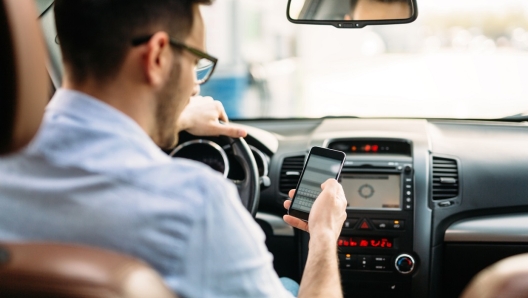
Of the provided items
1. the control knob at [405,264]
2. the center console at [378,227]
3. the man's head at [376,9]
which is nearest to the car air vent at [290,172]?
the center console at [378,227]

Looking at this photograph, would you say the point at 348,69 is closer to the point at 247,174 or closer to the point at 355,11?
the point at 355,11

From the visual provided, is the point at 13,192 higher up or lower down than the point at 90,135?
lower down

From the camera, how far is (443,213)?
3727 millimetres

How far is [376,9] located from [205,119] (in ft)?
2.96

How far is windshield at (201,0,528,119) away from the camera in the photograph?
1204 centimetres

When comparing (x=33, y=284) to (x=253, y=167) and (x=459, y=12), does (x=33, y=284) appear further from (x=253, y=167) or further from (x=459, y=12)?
(x=459, y=12)

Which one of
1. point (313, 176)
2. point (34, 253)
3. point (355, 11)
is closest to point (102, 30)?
point (34, 253)

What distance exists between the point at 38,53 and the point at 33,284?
0.48 meters

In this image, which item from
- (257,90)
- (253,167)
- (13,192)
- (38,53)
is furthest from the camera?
(257,90)

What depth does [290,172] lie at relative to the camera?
3.95 m

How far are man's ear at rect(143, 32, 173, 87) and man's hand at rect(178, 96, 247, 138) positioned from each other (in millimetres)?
1125

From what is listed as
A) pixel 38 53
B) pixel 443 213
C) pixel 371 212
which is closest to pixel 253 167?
pixel 371 212

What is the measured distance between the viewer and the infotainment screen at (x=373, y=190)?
3.75 m

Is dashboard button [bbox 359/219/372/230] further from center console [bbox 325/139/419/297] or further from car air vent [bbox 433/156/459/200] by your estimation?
car air vent [bbox 433/156/459/200]
